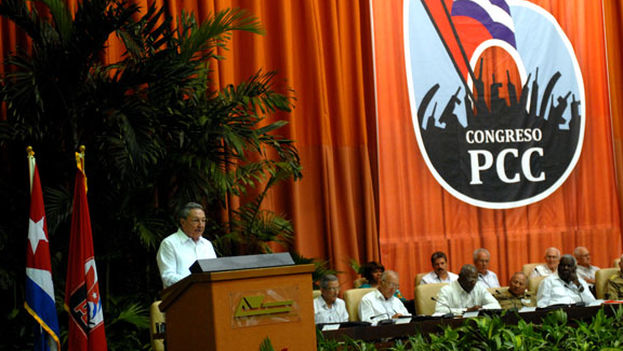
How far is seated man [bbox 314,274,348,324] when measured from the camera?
21.8ft

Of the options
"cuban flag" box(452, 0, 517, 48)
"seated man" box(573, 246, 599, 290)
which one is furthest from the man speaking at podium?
"cuban flag" box(452, 0, 517, 48)

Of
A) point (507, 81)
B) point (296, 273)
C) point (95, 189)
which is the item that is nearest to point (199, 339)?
point (296, 273)

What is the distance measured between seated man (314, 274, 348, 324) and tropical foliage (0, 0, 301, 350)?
95 centimetres

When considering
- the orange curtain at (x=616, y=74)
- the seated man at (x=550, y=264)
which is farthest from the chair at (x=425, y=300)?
the orange curtain at (x=616, y=74)

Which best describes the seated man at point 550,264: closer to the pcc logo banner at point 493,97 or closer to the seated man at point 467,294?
the pcc logo banner at point 493,97

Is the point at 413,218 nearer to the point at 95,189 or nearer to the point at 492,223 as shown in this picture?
the point at 492,223

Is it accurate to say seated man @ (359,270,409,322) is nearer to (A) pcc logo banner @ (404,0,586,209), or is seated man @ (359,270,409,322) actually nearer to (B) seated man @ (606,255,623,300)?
(B) seated man @ (606,255,623,300)

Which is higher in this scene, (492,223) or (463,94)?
(463,94)

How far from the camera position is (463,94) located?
9.95 meters

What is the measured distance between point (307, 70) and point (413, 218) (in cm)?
211

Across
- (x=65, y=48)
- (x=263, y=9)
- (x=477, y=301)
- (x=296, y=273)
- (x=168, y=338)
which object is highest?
(x=263, y=9)

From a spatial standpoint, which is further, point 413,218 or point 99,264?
point 413,218

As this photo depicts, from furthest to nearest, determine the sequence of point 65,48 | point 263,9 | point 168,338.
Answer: point 263,9
point 65,48
point 168,338

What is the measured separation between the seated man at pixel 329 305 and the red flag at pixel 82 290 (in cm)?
219
